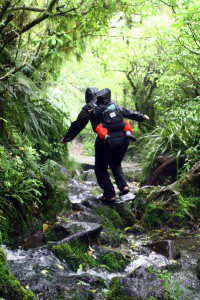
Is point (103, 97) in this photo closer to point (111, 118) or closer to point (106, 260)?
point (111, 118)

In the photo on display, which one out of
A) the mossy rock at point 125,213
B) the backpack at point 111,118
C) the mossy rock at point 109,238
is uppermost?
the backpack at point 111,118

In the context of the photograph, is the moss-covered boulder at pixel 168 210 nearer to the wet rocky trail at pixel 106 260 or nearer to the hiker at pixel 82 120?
the wet rocky trail at pixel 106 260

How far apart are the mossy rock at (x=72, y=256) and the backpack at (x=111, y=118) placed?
2328mm

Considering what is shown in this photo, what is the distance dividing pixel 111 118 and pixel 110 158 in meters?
0.79

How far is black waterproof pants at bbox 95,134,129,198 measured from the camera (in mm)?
5469

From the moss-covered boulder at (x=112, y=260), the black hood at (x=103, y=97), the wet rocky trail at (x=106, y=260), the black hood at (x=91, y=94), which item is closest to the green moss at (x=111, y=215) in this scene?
the wet rocky trail at (x=106, y=260)

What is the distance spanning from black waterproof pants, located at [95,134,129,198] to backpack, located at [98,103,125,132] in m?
0.19

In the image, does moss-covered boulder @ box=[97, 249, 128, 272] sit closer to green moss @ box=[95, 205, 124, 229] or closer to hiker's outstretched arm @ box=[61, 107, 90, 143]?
green moss @ box=[95, 205, 124, 229]

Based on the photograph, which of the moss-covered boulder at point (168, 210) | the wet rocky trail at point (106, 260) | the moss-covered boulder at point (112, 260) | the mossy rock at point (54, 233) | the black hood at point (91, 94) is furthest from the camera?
the black hood at point (91, 94)

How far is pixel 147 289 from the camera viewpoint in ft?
9.65

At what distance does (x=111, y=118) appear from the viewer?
539 cm

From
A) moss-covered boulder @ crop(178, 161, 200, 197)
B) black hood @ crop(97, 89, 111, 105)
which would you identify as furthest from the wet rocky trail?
black hood @ crop(97, 89, 111, 105)

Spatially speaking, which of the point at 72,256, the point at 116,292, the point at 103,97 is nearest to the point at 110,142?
the point at 103,97

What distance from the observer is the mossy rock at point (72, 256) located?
3.54 meters
